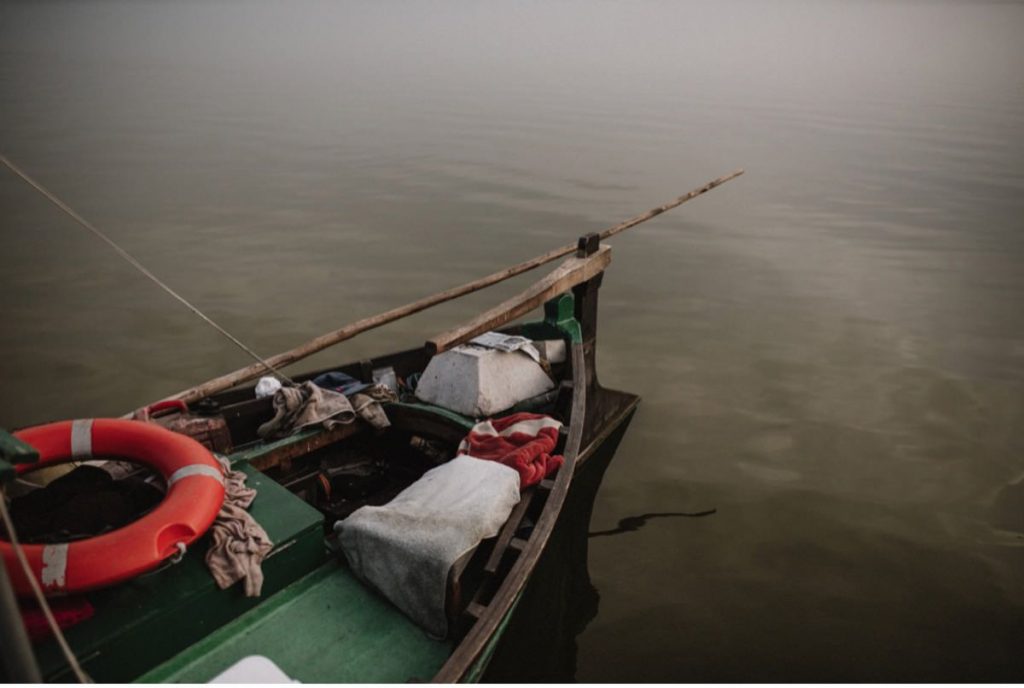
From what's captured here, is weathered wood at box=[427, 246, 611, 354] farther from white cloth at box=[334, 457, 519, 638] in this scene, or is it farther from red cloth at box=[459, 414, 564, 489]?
white cloth at box=[334, 457, 519, 638]

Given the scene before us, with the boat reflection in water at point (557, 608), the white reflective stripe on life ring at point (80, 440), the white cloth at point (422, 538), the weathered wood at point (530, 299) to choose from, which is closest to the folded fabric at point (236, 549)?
the white cloth at point (422, 538)

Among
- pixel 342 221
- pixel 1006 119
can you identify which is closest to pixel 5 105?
pixel 342 221

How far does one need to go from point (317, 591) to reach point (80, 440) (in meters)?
1.76

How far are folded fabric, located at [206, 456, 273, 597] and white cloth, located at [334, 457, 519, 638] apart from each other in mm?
597

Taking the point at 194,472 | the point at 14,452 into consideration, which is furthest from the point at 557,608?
the point at 14,452

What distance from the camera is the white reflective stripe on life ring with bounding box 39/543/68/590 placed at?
3314 millimetres

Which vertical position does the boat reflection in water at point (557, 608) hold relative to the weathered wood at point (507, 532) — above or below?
below

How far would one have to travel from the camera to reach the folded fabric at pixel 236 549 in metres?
3.87

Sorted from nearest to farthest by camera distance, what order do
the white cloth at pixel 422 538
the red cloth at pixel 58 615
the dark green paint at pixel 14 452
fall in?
the red cloth at pixel 58 615
the dark green paint at pixel 14 452
the white cloth at pixel 422 538

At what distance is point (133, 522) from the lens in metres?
3.91

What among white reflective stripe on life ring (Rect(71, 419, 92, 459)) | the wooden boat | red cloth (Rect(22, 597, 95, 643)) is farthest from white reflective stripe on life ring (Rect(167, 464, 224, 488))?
red cloth (Rect(22, 597, 95, 643))

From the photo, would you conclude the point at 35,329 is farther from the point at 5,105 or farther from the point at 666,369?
the point at 5,105

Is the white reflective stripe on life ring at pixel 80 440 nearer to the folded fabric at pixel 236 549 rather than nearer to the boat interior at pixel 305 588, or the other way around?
the boat interior at pixel 305 588

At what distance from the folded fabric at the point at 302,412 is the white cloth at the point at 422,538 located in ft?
4.30
